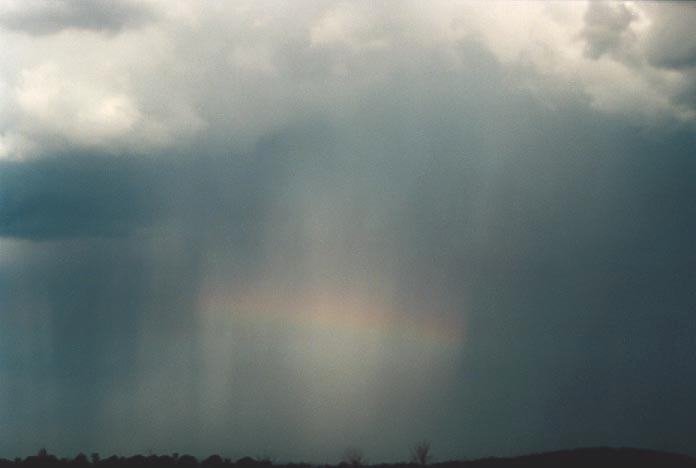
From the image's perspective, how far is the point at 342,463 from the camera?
47656mm

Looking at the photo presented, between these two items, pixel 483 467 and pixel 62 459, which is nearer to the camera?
pixel 483 467

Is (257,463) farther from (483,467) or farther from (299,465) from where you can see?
(483,467)

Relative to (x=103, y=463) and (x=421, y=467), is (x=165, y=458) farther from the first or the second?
(x=421, y=467)

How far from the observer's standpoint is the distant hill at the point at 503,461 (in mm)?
44656

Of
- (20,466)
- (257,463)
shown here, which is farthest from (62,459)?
(257,463)

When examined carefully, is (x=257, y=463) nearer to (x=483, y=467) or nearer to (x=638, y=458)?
(x=483, y=467)

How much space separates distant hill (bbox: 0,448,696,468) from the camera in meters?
44.7

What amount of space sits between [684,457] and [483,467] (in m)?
8.59

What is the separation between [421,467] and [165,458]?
11310 mm

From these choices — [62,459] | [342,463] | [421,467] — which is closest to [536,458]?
[421,467]

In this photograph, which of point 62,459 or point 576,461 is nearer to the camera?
point 576,461

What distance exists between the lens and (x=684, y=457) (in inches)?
1791

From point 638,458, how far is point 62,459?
2535 cm

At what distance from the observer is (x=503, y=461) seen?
150ft
